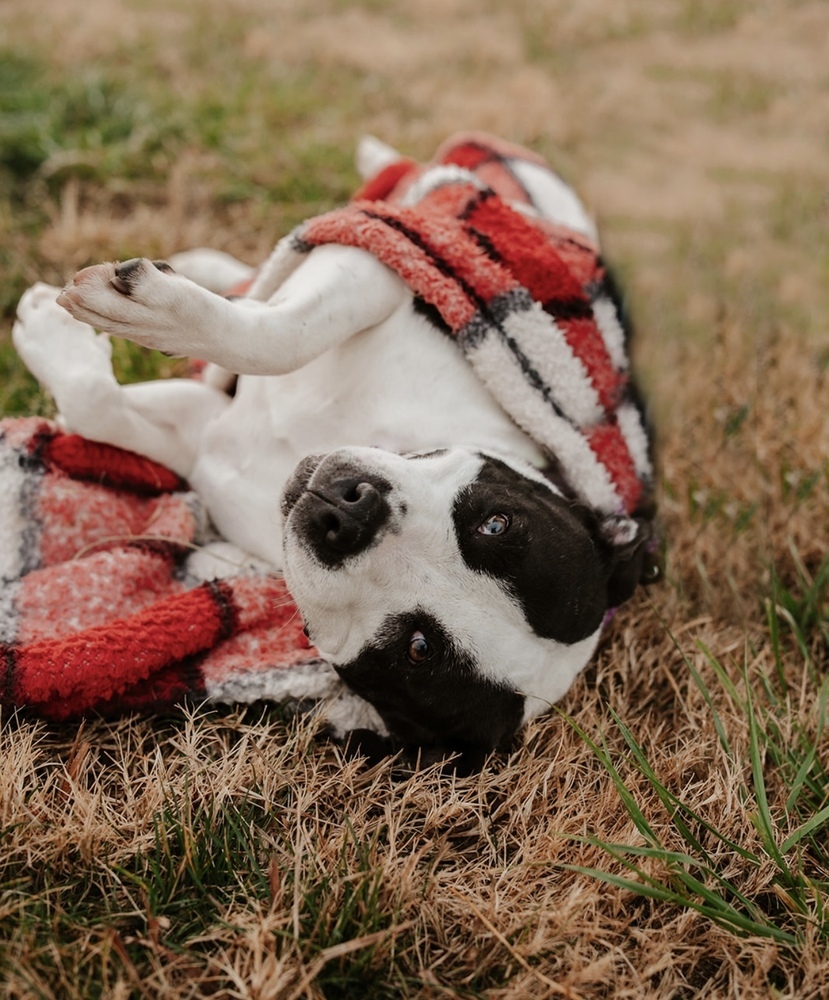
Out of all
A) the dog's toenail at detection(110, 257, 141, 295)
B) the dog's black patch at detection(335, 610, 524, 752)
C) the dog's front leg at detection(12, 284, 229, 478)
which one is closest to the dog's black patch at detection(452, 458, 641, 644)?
the dog's black patch at detection(335, 610, 524, 752)

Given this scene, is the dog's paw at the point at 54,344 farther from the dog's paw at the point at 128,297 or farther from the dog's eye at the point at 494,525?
the dog's eye at the point at 494,525

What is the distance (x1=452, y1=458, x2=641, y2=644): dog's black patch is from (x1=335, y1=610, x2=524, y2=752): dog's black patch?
162mm

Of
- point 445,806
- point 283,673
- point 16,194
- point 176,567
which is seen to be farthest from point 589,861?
point 16,194

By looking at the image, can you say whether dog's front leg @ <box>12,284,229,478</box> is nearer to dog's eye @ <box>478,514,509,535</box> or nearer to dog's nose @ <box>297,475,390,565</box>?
dog's nose @ <box>297,475,390,565</box>

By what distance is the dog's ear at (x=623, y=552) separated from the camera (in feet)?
7.08

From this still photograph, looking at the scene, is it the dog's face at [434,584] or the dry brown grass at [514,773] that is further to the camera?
the dog's face at [434,584]

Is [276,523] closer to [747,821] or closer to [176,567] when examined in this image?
[176,567]

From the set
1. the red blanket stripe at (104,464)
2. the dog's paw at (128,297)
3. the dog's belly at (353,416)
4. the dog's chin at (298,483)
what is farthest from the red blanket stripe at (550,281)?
the red blanket stripe at (104,464)

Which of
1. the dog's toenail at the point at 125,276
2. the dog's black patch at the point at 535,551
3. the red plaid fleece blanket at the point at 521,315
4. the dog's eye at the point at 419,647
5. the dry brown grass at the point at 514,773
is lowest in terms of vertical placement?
the dry brown grass at the point at 514,773

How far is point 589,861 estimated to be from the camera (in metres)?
1.89

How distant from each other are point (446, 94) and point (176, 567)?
3.65 meters

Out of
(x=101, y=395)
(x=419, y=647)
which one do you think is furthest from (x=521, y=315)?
(x=101, y=395)

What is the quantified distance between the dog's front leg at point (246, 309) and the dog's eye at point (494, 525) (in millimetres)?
611

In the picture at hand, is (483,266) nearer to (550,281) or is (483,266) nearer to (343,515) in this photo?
(550,281)
